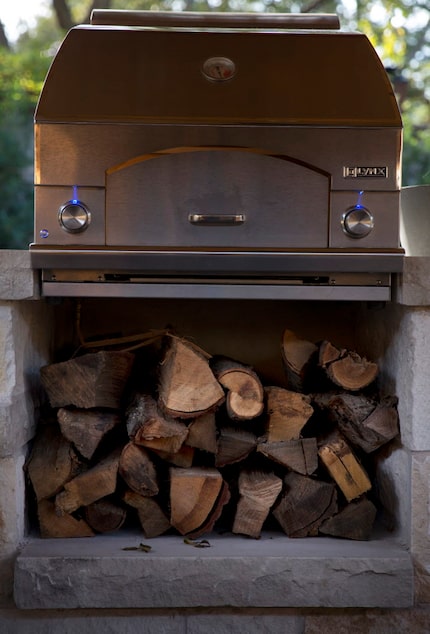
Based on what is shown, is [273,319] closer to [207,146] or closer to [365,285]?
[365,285]

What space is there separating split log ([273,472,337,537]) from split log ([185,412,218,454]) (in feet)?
0.71

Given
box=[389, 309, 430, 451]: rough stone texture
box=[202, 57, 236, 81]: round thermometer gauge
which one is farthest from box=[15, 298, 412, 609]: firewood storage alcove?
box=[202, 57, 236, 81]: round thermometer gauge

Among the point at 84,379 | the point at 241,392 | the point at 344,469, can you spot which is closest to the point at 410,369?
the point at 344,469

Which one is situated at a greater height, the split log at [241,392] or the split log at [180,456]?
the split log at [241,392]

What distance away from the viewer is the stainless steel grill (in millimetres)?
1670

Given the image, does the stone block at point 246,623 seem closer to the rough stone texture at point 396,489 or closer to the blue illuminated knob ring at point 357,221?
the rough stone texture at point 396,489

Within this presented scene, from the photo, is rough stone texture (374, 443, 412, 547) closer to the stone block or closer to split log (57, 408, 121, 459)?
the stone block

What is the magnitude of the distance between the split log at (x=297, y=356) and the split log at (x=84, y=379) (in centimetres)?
44

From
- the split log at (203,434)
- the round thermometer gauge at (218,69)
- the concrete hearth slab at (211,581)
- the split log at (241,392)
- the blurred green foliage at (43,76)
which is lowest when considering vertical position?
the concrete hearth slab at (211,581)

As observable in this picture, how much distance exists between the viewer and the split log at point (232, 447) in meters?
1.72

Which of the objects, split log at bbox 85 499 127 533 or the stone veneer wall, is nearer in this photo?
the stone veneer wall

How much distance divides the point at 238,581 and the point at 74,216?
0.93m

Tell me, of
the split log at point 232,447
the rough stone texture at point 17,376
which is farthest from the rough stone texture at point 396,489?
the rough stone texture at point 17,376

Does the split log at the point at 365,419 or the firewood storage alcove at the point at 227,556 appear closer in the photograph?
the firewood storage alcove at the point at 227,556
